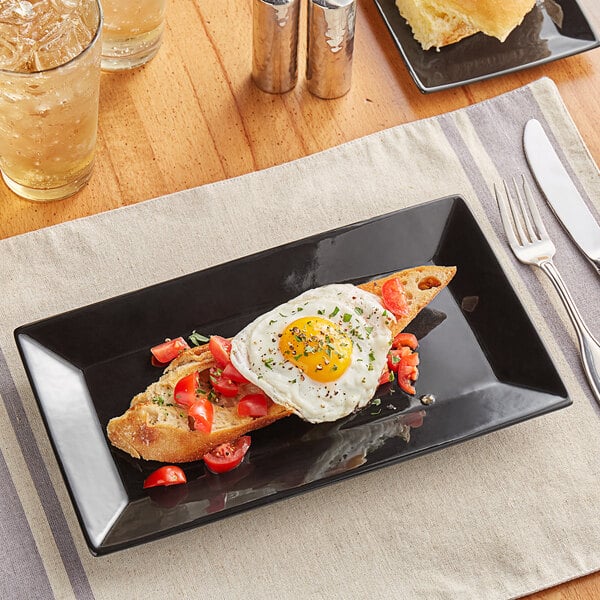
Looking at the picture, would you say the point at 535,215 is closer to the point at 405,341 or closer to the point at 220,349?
the point at 405,341

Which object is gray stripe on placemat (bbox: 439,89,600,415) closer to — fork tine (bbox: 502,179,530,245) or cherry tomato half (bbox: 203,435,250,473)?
fork tine (bbox: 502,179,530,245)

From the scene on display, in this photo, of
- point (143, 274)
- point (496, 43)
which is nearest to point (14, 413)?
point (143, 274)

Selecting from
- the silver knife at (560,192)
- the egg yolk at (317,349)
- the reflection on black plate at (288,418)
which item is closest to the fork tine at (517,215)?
the silver knife at (560,192)

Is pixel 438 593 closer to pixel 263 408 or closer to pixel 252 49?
pixel 263 408

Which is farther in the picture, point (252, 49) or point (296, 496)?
point (252, 49)

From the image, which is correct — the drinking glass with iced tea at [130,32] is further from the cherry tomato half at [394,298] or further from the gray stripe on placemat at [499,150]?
the cherry tomato half at [394,298]
